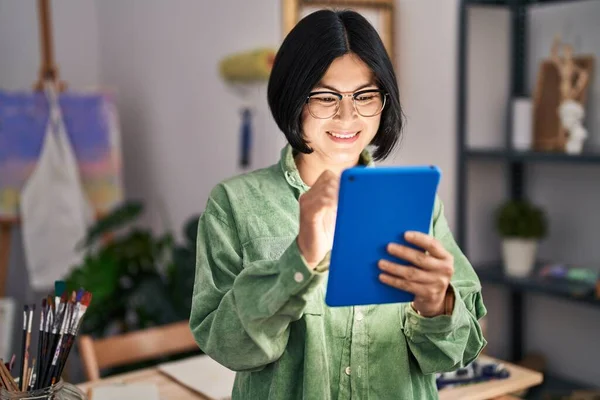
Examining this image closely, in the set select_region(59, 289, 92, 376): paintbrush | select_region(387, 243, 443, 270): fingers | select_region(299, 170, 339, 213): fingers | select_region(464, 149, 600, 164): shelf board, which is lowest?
select_region(59, 289, 92, 376): paintbrush

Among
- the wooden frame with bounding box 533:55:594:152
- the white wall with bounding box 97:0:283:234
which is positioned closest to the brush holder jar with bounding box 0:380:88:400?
the white wall with bounding box 97:0:283:234

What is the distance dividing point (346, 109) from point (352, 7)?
169cm

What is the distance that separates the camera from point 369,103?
1.16 metres

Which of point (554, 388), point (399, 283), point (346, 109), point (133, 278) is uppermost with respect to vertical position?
point (346, 109)

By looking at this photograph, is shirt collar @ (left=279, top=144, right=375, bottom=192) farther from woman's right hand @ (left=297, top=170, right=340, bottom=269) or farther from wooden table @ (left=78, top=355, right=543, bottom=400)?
wooden table @ (left=78, top=355, right=543, bottom=400)

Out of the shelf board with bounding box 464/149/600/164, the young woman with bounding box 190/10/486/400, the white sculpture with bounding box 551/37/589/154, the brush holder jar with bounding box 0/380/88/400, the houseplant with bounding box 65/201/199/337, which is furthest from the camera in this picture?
the houseplant with bounding box 65/201/199/337

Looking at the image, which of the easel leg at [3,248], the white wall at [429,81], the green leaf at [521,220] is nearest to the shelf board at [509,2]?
the white wall at [429,81]

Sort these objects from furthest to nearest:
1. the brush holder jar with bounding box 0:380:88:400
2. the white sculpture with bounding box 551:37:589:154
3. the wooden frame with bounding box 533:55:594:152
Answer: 1. the wooden frame with bounding box 533:55:594:152
2. the white sculpture with bounding box 551:37:589:154
3. the brush holder jar with bounding box 0:380:88:400

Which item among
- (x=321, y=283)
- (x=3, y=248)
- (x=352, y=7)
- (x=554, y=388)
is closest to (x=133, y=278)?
(x=3, y=248)

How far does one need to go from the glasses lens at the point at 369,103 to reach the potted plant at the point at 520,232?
1689 mm

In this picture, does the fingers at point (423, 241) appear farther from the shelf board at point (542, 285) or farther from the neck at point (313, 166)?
the shelf board at point (542, 285)

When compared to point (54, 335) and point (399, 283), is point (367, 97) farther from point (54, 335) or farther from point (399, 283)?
point (54, 335)

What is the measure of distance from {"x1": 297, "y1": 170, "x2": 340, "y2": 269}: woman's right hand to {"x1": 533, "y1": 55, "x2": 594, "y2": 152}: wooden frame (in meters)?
1.87

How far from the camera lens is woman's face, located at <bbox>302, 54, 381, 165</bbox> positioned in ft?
3.69
